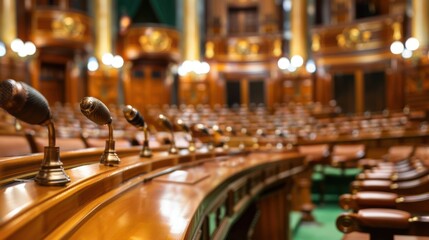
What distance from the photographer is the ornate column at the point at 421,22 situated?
1067 cm

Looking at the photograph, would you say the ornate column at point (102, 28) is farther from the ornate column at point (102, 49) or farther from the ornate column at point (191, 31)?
the ornate column at point (191, 31)

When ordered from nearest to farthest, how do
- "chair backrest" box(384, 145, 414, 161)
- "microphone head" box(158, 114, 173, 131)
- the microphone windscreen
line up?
"microphone head" box(158, 114, 173, 131)
the microphone windscreen
"chair backrest" box(384, 145, 414, 161)

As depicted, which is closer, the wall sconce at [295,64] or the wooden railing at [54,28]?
the wooden railing at [54,28]

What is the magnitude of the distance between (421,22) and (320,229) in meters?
8.80

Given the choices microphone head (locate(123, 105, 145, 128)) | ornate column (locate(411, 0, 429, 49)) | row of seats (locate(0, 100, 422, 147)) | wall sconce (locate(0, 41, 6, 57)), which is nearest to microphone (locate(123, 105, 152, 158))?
microphone head (locate(123, 105, 145, 128))

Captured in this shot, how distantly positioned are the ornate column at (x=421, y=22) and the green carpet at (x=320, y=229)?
7752 millimetres

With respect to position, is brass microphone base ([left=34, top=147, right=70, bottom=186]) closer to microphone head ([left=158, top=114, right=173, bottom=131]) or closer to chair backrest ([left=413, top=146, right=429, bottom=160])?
Result: microphone head ([left=158, top=114, right=173, bottom=131])

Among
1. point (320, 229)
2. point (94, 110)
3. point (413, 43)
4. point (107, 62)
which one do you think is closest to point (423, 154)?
point (320, 229)

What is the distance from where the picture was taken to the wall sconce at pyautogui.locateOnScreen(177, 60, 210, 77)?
13594 millimetres

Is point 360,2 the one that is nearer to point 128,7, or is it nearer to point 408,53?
point 408,53

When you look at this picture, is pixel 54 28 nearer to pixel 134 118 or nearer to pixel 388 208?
pixel 134 118

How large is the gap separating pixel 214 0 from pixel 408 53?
23.0ft

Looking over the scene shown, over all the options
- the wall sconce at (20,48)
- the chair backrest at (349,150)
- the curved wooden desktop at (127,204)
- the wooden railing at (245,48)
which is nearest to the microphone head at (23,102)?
the curved wooden desktop at (127,204)

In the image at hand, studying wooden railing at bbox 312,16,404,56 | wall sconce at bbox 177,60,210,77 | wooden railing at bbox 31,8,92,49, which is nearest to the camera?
wooden railing at bbox 31,8,92,49
